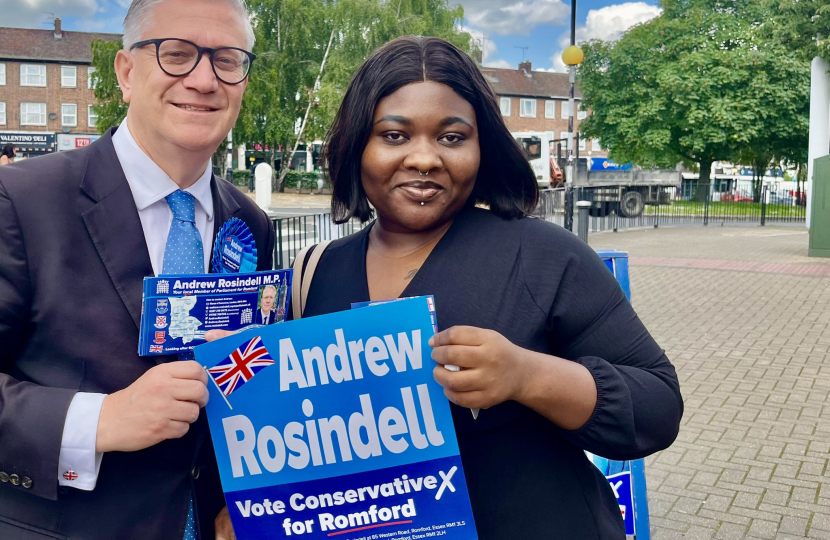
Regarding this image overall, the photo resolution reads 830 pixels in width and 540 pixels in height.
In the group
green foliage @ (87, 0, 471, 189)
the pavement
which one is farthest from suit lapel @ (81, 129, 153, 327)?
green foliage @ (87, 0, 471, 189)

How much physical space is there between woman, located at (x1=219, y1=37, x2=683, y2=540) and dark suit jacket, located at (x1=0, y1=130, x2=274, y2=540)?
0.49 m

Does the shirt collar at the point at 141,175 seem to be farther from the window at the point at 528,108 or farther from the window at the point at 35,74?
the window at the point at 528,108

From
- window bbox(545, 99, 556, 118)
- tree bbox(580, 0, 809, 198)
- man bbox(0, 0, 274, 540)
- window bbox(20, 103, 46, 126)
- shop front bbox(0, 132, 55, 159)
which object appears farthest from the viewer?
window bbox(545, 99, 556, 118)

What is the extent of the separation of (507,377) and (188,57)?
1.07m

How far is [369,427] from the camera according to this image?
1.67m

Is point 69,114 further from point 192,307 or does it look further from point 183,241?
point 192,307

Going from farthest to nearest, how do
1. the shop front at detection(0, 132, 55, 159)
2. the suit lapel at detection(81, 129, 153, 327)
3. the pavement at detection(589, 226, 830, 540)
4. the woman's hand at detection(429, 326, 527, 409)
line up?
the shop front at detection(0, 132, 55, 159)
the pavement at detection(589, 226, 830, 540)
the suit lapel at detection(81, 129, 153, 327)
the woman's hand at detection(429, 326, 527, 409)

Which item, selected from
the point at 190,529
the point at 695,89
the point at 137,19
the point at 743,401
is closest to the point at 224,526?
the point at 190,529

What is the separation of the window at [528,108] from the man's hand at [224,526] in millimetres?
75071

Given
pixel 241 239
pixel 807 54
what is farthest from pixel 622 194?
pixel 241 239

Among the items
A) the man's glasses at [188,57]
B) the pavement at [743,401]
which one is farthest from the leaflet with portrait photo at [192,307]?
the pavement at [743,401]

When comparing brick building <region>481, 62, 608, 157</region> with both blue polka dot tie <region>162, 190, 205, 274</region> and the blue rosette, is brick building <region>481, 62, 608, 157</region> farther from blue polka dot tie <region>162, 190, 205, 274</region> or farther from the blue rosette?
blue polka dot tie <region>162, 190, 205, 274</region>

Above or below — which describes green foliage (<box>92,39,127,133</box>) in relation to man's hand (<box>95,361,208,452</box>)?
above

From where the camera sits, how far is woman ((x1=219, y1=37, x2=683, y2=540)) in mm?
1736
